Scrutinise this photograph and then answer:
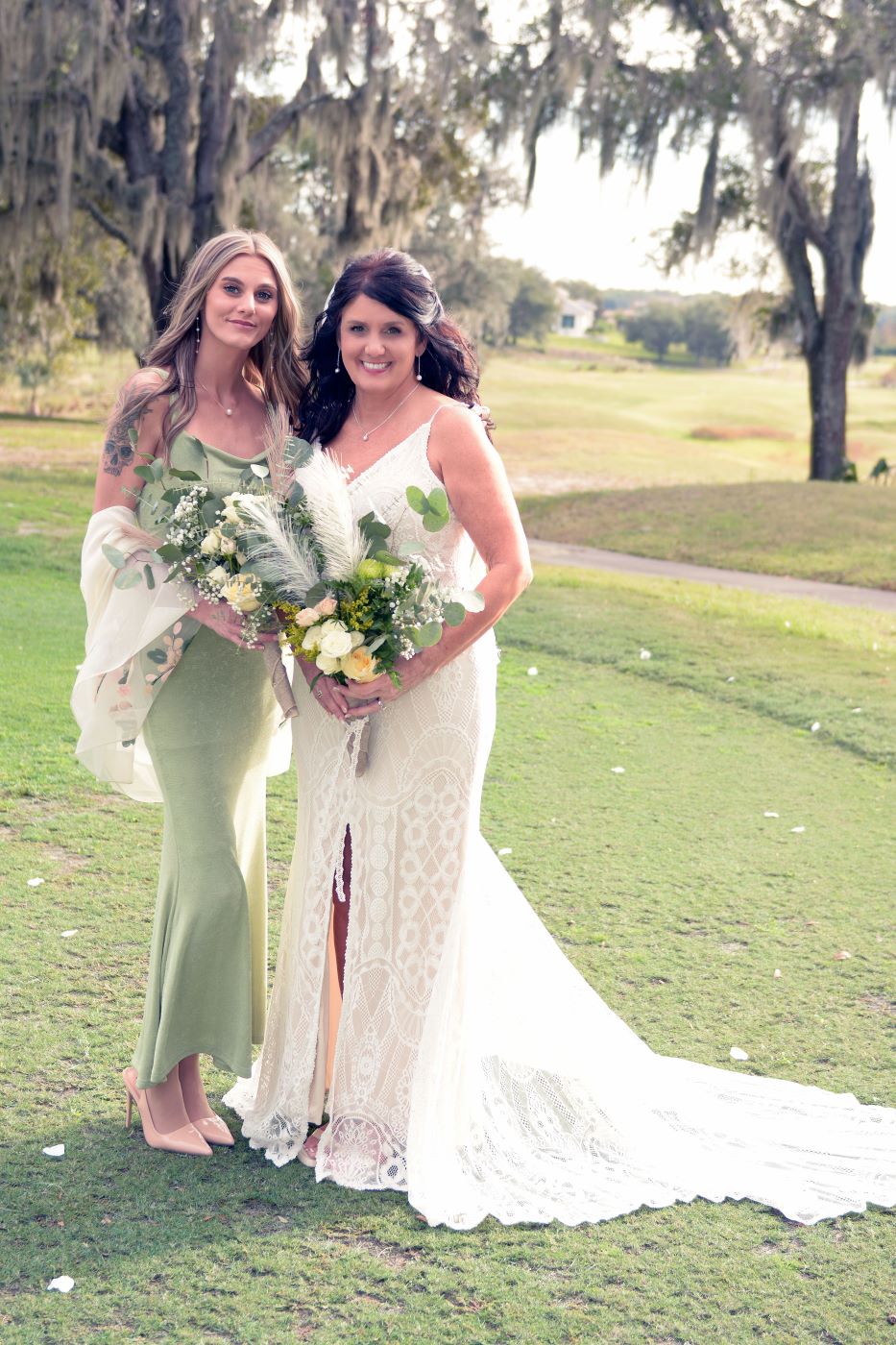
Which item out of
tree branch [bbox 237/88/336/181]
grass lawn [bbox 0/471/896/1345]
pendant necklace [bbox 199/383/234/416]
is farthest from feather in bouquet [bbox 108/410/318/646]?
tree branch [bbox 237/88/336/181]

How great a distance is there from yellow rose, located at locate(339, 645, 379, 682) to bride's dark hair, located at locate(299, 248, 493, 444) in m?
0.69

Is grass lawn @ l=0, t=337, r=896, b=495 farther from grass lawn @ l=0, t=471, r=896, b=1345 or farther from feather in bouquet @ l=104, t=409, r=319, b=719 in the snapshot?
feather in bouquet @ l=104, t=409, r=319, b=719

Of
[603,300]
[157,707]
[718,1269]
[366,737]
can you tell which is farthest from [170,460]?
[603,300]

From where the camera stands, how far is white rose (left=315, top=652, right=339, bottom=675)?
2.91m

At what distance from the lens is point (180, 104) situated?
55.7 ft

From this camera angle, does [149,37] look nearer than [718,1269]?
No

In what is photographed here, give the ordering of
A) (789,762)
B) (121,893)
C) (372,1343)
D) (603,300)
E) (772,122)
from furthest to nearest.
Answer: (603,300) < (772,122) < (789,762) < (121,893) < (372,1343)

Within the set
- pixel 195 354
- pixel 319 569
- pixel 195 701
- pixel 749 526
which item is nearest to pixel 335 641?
pixel 319 569

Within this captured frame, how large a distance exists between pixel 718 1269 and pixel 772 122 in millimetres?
19646

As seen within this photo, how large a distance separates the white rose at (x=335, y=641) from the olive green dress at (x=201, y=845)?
519 mm

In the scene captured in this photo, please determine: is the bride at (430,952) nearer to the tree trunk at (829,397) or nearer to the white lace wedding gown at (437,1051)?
the white lace wedding gown at (437,1051)

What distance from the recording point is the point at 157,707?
130 inches

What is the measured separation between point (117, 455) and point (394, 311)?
0.76m

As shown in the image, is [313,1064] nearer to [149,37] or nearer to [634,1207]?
[634,1207]
